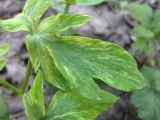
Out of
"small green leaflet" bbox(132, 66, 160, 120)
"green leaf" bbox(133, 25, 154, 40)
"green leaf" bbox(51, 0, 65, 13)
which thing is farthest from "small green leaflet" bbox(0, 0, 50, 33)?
"green leaf" bbox(133, 25, 154, 40)

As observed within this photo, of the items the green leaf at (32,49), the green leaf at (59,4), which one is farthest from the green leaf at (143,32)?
the green leaf at (32,49)

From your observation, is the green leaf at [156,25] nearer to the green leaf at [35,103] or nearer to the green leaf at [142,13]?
the green leaf at [142,13]

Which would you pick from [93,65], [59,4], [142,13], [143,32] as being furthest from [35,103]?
[142,13]

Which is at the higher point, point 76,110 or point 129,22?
point 76,110

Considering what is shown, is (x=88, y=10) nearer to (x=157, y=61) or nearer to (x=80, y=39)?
(x=157, y=61)

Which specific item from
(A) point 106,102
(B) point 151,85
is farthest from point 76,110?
(B) point 151,85

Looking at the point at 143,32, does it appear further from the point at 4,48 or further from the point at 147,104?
the point at 4,48
